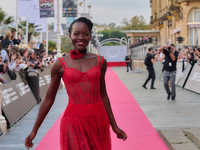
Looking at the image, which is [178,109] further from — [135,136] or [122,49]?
[122,49]

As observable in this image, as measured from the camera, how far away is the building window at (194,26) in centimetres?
3897

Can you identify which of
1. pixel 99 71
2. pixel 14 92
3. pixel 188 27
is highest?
pixel 188 27

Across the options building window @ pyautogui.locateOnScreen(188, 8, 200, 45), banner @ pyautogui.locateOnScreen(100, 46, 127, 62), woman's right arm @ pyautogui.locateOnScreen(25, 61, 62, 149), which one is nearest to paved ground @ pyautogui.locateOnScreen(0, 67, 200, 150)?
woman's right arm @ pyautogui.locateOnScreen(25, 61, 62, 149)

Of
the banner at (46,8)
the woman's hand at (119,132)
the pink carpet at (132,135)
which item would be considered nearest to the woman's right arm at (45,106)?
the woman's hand at (119,132)

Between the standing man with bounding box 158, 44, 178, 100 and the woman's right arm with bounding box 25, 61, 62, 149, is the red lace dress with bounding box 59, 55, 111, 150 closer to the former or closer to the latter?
the woman's right arm with bounding box 25, 61, 62, 149

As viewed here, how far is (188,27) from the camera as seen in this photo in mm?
39750

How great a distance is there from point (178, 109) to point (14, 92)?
4.74m

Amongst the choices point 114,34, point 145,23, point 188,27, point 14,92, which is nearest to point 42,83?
point 14,92

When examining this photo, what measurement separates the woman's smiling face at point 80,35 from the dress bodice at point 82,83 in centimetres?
22

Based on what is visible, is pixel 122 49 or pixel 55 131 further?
pixel 122 49

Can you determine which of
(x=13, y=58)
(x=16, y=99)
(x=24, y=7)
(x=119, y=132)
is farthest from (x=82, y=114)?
(x=24, y=7)

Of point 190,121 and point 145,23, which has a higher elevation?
point 145,23

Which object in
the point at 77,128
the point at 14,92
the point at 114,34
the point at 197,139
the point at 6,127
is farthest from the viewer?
the point at 114,34

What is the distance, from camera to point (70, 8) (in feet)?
80.8
